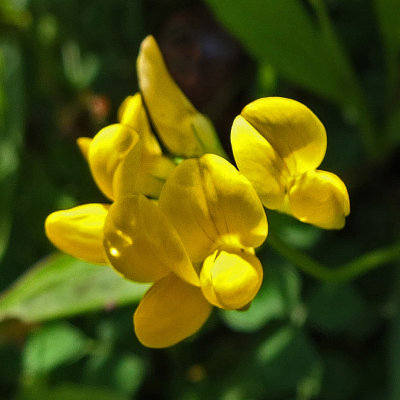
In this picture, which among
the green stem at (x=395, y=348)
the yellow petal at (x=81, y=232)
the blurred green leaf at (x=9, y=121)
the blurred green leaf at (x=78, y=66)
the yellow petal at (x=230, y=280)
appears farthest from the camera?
the blurred green leaf at (x=78, y=66)

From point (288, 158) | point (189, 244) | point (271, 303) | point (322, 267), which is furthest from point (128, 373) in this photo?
point (288, 158)

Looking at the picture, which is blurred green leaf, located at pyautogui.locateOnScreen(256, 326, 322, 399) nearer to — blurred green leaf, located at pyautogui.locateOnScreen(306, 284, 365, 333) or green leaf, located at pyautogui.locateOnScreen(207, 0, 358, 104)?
blurred green leaf, located at pyautogui.locateOnScreen(306, 284, 365, 333)

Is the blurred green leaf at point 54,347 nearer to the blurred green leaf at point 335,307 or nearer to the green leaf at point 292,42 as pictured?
the blurred green leaf at point 335,307

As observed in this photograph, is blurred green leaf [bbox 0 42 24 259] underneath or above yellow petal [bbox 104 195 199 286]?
underneath

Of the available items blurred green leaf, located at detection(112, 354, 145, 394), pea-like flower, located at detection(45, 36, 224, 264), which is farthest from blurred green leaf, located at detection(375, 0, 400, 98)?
blurred green leaf, located at detection(112, 354, 145, 394)

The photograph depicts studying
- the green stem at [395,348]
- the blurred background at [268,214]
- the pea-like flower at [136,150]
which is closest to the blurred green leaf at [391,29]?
the blurred background at [268,214]

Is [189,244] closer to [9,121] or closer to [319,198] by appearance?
[319,198]
